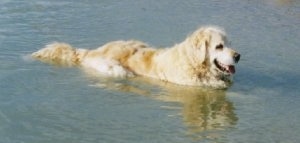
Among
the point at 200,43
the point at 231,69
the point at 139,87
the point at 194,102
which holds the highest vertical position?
the point at 200,43

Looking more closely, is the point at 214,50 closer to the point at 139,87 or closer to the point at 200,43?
the point at 200,43

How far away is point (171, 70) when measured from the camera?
32.7ft

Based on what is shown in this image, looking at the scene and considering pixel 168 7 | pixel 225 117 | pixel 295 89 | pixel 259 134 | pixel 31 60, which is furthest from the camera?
pixel 168 7

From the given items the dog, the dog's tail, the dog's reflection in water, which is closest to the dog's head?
the dog

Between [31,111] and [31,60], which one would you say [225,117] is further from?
[31,60]

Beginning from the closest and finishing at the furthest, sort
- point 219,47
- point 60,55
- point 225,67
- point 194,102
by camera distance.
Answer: point 194,102
point 219,47
point 225,67
point 60,55

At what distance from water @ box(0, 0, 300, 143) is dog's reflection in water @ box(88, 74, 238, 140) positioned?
0.6 inches

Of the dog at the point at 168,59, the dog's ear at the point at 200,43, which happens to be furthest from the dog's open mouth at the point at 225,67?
the dog's ear at the point at 200,43

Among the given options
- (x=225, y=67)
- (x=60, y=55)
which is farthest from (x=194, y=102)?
(x=60, y=55)

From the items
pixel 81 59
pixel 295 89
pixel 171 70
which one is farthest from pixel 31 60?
pixel 295 89

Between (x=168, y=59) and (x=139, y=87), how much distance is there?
2.48ft

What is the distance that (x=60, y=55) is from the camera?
10758mm

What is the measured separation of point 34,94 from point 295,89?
3.98 m

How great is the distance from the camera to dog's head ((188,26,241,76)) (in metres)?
9.52
